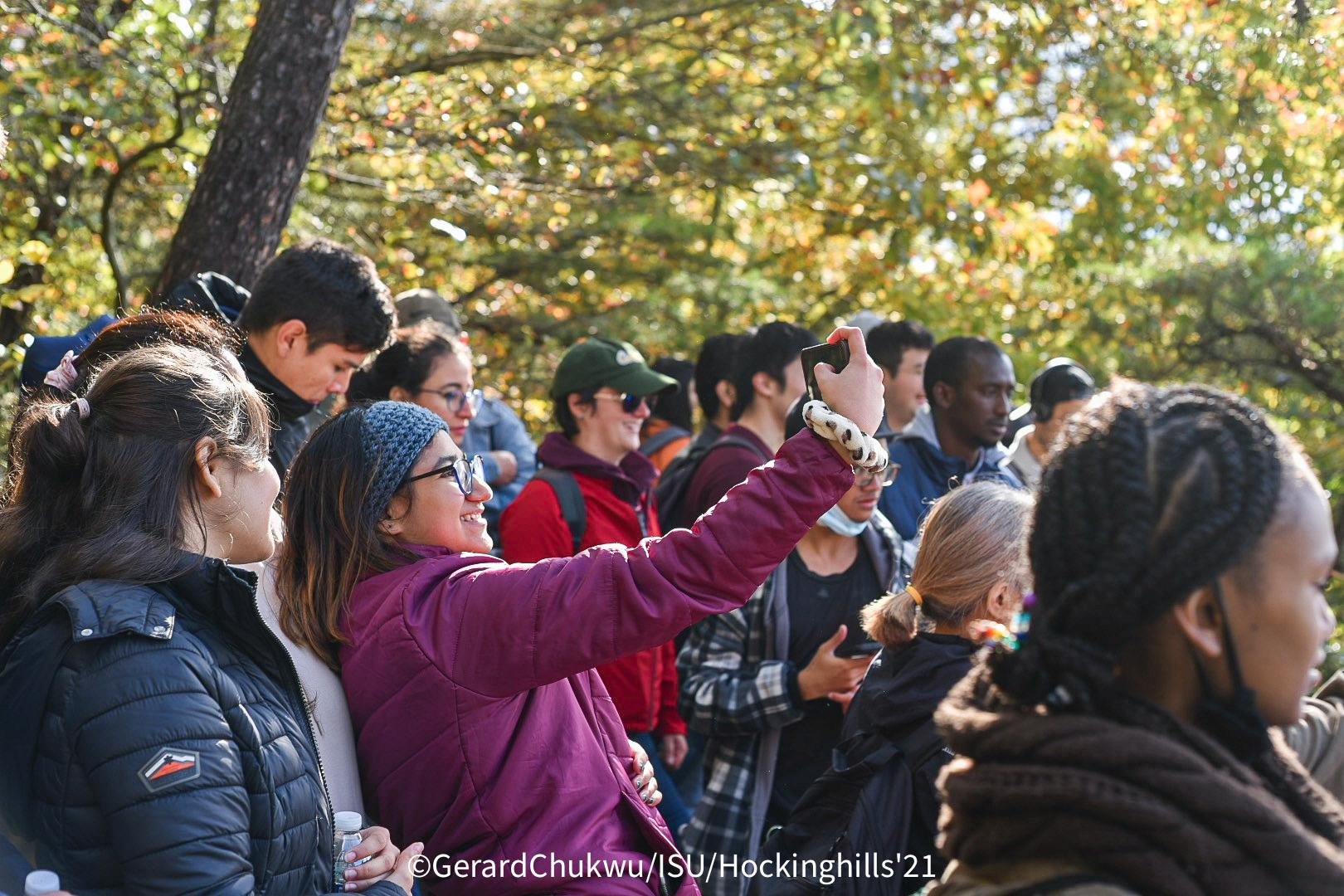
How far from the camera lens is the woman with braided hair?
1.68 metres

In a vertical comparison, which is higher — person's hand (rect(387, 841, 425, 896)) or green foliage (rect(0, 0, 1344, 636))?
green foliage (rect(0, 0, 1344, 636))

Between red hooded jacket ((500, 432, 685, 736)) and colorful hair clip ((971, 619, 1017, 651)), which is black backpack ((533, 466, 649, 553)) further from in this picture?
colorful hair clip ((971, 619, 1017, 651))

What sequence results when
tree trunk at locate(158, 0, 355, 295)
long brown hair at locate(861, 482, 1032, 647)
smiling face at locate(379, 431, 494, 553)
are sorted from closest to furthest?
smiling face at locate(379, 431, 494, 553) → long brown hair at locate(861, 482, 1032, 647) → tree trunk at locate(158, 0, 355, 295)

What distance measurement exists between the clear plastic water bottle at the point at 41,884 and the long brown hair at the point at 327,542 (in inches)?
36.3

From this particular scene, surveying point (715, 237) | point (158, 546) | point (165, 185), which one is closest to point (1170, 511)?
point (158, 546)

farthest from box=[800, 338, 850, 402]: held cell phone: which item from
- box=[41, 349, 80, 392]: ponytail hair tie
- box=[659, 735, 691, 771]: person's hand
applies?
box=[659, 735, 691, 771]: person's hand

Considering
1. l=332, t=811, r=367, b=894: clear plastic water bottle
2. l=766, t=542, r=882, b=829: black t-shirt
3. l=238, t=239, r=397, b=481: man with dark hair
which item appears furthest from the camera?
l=238, t=239, r=397, b=481: man with dark hair

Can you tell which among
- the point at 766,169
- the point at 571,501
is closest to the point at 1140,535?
the point at 571,501

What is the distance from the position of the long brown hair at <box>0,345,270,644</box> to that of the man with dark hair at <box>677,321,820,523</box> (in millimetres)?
2744

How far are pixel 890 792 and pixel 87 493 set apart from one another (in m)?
1.91

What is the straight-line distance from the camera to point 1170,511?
69.0 inches

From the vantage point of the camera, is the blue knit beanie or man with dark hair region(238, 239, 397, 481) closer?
the blue knit beanie

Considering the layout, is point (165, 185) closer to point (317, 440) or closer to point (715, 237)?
point (715, 237)

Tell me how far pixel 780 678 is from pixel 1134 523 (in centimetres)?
245
